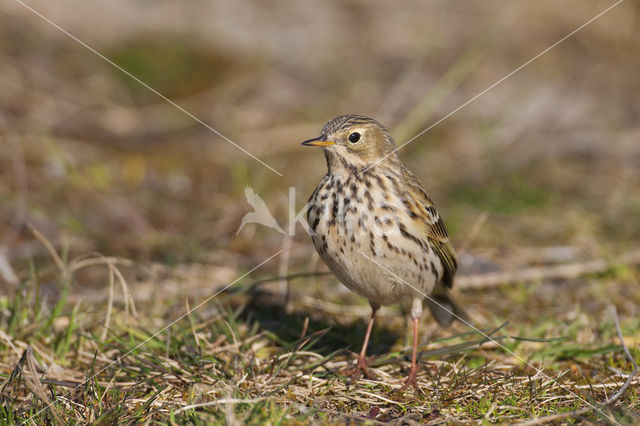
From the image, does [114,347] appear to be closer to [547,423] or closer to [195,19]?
[547,423]

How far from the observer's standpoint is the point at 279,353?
4180mm

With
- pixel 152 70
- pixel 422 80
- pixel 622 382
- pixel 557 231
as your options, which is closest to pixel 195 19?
pixel 152 70

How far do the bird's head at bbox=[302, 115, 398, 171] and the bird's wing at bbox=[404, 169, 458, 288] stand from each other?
0.24m

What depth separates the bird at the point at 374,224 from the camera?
3834mm

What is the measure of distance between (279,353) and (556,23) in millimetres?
9860

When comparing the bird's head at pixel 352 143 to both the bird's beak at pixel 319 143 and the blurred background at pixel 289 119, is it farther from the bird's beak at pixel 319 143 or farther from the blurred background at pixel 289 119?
the blurred background at pixel 289 119

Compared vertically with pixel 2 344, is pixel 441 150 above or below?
above

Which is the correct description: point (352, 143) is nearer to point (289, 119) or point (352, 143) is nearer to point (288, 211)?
point (288, 211)

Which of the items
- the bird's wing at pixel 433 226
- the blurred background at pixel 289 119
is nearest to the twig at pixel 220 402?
the bird's wing at pixel 433 226

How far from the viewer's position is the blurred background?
6.40 m

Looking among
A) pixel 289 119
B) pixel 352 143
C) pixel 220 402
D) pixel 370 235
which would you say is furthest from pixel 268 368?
pixel 289 119

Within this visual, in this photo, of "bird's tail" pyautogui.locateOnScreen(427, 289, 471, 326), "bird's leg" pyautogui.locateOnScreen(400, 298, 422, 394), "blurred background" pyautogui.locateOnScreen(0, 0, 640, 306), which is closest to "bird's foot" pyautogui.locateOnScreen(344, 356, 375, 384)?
"bird's leg" pyautogui.locateOnScreen(400, 298, 422, 394)

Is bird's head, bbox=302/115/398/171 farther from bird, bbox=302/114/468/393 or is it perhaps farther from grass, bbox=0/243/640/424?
grass, bbox=0/243/640/424

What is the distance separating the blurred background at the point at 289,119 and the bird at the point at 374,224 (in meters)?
1.58
